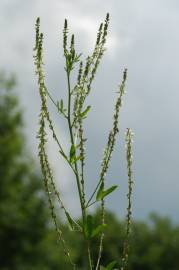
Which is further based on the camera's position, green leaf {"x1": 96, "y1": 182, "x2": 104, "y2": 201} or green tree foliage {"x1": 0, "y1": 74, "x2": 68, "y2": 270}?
green tree foliage {"x1": 0, "y1": 74, "x2": 68, "y2": 270}

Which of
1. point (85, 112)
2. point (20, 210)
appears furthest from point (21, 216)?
point (85, 112)

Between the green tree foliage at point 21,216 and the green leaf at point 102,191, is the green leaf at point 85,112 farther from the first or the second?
the green tree foliage at point 21,216

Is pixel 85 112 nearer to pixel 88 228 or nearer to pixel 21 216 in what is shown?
pixel 88 228

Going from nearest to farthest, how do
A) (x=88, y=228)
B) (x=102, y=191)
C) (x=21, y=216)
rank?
Answer: (x=88, y=228)
(x=102, y=191)
(x=21, y=216)

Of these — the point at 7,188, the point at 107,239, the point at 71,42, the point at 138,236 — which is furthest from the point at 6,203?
the point at 71,42

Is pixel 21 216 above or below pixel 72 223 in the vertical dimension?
above

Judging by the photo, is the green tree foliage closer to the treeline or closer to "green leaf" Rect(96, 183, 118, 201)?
the treeline

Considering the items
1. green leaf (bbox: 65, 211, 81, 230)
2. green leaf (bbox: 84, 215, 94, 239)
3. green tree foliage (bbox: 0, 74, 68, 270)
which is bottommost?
green leaf (bbox: 84, 215, 94, 239)

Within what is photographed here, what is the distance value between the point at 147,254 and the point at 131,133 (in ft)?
216

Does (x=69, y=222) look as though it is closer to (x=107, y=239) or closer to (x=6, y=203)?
(x=6, y=203)

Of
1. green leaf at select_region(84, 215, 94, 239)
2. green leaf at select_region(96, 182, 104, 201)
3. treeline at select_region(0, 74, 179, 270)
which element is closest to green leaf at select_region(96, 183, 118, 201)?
green leaf at select_region(96, 182, 104, 201)

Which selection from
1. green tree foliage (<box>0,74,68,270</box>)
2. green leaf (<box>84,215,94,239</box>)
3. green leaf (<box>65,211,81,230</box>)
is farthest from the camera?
green tree foliage (<box>0,74,68,270</box>)

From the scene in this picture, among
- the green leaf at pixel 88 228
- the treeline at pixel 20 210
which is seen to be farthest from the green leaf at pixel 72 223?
the treeline at pixel 20 210

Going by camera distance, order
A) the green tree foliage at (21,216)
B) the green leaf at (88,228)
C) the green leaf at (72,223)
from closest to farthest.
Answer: the green leaf at (88,228) < the green leaf at (72,223) < the green tree foliage at (21,216)
